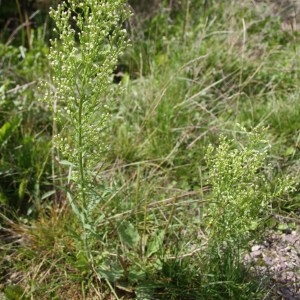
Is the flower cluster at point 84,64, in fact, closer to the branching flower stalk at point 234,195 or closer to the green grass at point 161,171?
the green grass at point 161,171

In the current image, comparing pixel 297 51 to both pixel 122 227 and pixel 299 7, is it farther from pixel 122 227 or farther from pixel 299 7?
pixel 122 227

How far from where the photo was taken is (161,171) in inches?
110

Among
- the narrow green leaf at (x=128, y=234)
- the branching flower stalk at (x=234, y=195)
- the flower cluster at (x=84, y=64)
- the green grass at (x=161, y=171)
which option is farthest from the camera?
the narrow green leaf at (x=128, y=234)

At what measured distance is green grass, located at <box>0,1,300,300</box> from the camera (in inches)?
87.1

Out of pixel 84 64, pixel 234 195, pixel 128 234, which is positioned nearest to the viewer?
pixel 84 64

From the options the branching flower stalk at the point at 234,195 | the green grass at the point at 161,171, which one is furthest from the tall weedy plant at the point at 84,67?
the branching flower stalk at the point at 234,195

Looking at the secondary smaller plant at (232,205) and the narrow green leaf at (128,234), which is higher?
the secondary smaller plant at (232,205)

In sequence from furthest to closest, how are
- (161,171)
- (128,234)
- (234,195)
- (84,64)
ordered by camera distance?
1. (161,171)
2. (128,234)
3. (234,195)
4. (84,64)

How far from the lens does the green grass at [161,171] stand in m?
2.21

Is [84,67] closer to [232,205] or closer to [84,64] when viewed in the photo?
[84,64]

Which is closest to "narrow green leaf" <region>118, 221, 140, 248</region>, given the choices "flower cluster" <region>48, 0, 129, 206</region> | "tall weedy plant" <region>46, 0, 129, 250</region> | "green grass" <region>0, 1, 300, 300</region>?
"green grass" <region>0, 1, 300, 300</region>

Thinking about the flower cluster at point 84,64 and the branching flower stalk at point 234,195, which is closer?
the flower cluster at point 84,64

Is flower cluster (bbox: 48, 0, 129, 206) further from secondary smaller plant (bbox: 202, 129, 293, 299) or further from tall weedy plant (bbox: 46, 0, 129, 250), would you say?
secondary smaller plant (bbox: 202, 129, 293, 299)

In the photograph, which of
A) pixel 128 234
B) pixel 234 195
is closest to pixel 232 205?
pixel 234 195
